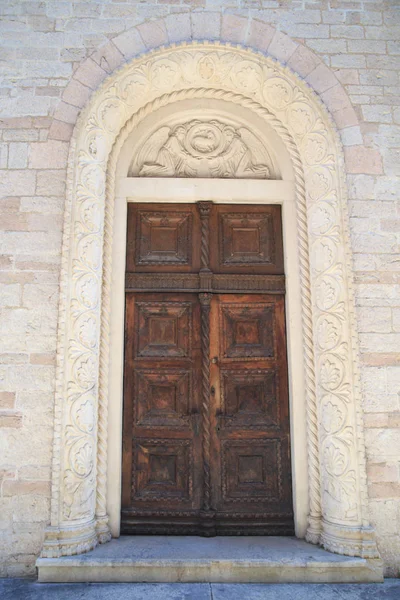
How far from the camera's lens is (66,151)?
3930mm

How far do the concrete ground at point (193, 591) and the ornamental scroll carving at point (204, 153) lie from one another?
3.37 meters

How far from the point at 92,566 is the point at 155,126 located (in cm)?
373

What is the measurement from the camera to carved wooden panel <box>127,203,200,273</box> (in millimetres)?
4242

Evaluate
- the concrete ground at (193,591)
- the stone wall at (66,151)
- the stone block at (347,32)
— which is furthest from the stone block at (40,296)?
the stone block at (347,32)

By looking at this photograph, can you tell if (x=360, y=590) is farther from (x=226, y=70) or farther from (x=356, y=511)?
(x=226, y=70)

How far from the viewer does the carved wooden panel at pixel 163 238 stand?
424 centimetres

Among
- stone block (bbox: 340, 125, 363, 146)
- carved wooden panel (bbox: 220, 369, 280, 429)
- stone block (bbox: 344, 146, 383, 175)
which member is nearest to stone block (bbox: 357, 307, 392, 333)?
carved wooden panel (bbox: 220, 369, 280, 429)

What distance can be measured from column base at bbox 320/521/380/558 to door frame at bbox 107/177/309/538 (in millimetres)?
337

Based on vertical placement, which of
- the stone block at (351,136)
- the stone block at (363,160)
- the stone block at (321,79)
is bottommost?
the stone block at (363,160)

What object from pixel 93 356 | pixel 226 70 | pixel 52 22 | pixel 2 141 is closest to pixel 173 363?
pixel 93 356

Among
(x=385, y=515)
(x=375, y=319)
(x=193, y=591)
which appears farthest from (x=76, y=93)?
(x=385, y=515)

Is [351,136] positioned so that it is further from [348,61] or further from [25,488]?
[25,488]

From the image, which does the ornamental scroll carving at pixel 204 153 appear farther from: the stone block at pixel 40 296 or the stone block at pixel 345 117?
Answer: the stone block at pixel 40 296

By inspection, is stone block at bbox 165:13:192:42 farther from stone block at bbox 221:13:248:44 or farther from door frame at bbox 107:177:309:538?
door frame at bbox 107:177:309:538
